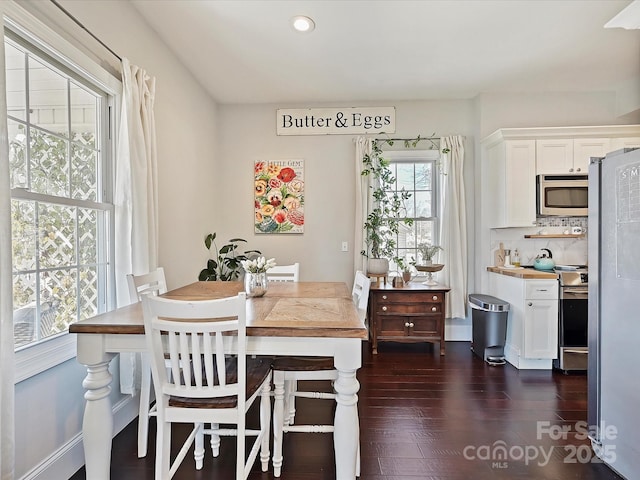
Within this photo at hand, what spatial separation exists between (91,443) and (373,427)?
1604 mm

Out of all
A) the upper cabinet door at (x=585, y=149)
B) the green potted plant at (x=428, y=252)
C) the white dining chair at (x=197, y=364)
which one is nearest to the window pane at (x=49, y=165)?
the white dining chair at (x=197, y=364)

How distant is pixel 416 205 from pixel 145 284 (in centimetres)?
321

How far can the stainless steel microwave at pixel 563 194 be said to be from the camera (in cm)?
356

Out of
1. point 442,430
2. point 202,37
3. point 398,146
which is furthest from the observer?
point 398,146

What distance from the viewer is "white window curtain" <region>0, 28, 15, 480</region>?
4.30 feet

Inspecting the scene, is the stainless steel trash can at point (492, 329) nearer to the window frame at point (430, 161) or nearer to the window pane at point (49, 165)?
the window frame at point (430, 161)

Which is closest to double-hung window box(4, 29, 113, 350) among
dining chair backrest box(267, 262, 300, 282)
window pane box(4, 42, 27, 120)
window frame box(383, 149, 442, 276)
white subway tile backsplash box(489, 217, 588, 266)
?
window pane box(4, 42, 27, 120)

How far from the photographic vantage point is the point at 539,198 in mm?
3615

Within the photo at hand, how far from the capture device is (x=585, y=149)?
11.8 feet

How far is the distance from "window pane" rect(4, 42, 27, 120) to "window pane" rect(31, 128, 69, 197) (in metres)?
0.11

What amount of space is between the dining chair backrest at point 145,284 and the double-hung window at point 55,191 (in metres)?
0.25

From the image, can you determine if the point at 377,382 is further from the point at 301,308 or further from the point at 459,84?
the point at 459,84

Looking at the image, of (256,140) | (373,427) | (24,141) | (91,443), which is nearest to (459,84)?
(256,140)

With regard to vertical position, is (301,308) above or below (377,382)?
above
